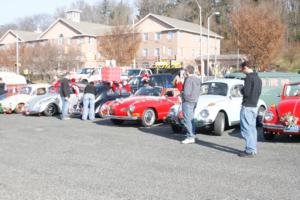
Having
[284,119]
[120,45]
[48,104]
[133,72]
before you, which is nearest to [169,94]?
[284,119]

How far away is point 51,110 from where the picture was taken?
17.3 m

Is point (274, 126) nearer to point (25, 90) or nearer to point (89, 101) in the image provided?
point (89, 101)

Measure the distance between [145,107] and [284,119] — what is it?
4897 millimetres

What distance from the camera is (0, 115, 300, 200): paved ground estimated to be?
19.0ft

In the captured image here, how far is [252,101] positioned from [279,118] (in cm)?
181

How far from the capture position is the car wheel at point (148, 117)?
13153mm

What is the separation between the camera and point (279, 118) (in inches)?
380

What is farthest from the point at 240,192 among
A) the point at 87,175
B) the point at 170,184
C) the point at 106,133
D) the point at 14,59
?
the point at 14,59

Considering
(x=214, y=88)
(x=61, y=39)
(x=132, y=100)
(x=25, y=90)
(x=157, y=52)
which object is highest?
(x=61, y=39)

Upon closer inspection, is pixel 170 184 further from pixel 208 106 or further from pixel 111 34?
pixel 111 34

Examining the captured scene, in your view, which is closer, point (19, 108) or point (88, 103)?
point (88, 103)

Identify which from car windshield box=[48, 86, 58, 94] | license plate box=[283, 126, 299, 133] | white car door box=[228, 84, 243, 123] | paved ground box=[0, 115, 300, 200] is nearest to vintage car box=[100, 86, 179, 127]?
paved ground box=[0, 115, 300, 200]

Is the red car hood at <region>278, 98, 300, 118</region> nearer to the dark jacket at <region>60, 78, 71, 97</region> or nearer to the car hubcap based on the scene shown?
the car hubcap

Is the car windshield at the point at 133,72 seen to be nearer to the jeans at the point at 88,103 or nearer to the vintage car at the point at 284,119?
the jeans at the point at 88,103
